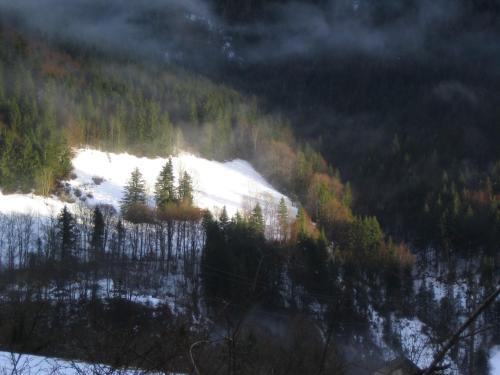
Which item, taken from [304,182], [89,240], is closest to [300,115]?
[304,182]

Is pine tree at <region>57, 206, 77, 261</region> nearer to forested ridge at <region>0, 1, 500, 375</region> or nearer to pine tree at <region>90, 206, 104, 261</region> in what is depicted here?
forested ridge at <region>0, 1, 500, 375</region>

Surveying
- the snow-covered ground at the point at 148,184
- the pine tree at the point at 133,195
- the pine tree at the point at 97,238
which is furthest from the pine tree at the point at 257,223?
the pine tree at the point at 97,238

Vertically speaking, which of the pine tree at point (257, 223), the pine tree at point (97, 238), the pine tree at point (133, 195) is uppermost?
the pine tree at point (133, 195)

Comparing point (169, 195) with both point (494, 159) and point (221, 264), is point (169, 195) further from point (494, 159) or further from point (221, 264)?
point (494, 159)

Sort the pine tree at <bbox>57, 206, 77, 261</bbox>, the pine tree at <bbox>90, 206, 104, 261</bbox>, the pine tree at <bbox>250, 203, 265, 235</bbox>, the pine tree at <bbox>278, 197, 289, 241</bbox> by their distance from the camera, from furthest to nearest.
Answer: the pine tree at <bbox>278, 197, 289, 241</bbox> < the pine tree at <bbox>250, 203, 265, 235</bbox> < the pine tree at <bbox>90, 206, 104, 261</bbox> < the pine tree at <bbox>57, 206, 77, 261</bbox>

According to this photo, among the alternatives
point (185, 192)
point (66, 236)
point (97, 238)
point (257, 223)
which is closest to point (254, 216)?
point (257, 223)

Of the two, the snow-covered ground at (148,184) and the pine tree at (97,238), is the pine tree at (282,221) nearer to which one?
the snow-covered ground at (148,184)

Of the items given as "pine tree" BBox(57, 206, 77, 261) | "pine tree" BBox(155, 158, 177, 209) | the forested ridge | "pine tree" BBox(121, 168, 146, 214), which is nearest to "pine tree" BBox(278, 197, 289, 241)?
the forested ridge

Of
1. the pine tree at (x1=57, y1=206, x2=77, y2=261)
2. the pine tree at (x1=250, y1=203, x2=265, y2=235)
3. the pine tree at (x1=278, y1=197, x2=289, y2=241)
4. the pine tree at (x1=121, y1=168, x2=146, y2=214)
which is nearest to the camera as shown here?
the pine tree at (x1=57, y1=206, x2=77, y2=261)
